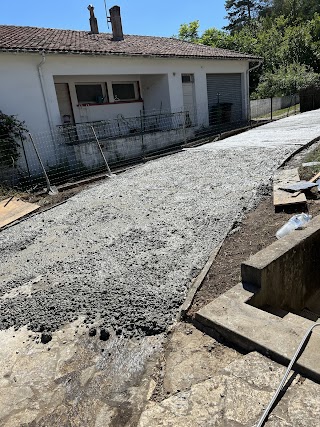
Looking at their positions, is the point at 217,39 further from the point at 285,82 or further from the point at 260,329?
the point at 260,329

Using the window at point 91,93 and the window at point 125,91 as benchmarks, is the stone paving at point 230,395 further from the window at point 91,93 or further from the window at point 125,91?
the window at point 125,91

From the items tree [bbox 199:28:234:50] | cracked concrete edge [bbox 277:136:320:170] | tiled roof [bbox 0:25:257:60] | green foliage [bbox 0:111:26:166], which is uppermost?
tree [bbox 199:28:234:50]

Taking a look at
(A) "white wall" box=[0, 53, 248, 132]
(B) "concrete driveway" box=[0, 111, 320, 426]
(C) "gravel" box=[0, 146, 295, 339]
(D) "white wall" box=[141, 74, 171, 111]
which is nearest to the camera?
(B) "concrete driveway" box=[0, 111, 320, 426]

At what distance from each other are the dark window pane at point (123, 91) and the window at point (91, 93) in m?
0.60

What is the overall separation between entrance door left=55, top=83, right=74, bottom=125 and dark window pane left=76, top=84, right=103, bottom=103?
51cm

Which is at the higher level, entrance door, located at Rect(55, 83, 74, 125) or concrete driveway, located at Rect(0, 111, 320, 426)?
entrance door, located at Rect(55, 83, 74, 125)

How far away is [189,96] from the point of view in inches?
643

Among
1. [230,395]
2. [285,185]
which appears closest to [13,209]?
[285,185]

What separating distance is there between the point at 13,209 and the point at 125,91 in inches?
386

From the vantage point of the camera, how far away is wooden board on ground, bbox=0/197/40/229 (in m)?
6.61

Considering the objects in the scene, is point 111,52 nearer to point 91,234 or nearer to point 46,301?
point 91,234

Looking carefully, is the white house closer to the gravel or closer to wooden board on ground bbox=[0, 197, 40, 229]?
wooden board on ground bbox=[0, 197, 40, 229]

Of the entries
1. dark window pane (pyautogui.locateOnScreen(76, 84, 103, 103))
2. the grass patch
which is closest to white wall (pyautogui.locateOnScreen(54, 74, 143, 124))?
dark window pane (pyautogui.locateOnScreen(76, 84, 103, 103))

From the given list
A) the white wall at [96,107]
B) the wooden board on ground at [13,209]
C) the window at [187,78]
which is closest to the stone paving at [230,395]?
the wooden board on ground at [13,209]
